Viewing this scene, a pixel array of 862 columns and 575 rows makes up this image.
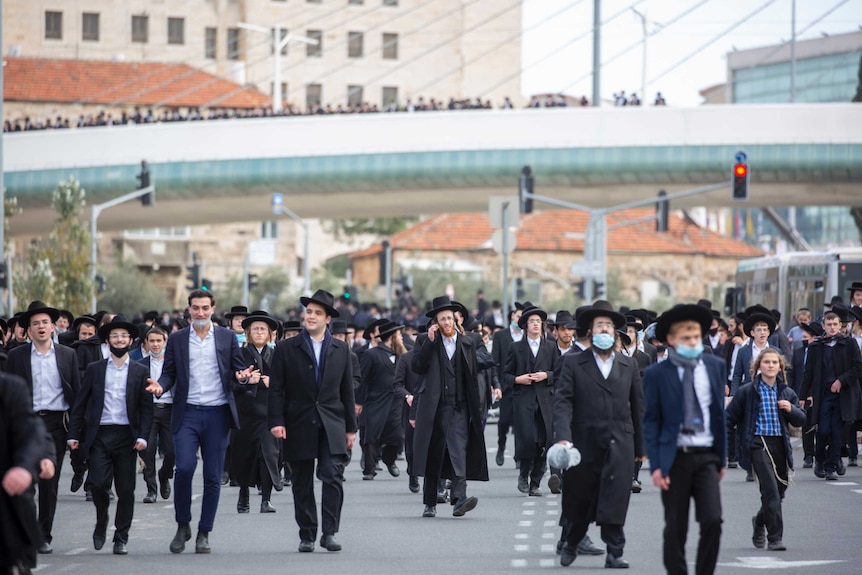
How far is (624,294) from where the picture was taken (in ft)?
262

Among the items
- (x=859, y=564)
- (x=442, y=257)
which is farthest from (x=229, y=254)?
(x=859, y=564)

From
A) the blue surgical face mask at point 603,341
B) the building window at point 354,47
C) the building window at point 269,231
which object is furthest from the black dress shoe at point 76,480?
the building window at point 354,47

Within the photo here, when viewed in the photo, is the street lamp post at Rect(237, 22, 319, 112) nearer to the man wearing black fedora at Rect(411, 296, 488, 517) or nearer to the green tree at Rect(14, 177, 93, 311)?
the green tree at Rect(14, 177, 93, 311)

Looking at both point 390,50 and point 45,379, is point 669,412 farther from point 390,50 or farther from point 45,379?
point 390,50

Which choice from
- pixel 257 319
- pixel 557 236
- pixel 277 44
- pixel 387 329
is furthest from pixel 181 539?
pixel 557 236

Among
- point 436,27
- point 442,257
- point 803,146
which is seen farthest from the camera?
point 436,27

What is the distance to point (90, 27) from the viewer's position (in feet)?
322

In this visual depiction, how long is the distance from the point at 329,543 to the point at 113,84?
80956 millimetres

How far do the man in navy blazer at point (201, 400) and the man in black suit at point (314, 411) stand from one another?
36 centimetres

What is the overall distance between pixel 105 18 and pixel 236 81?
29.5 ft

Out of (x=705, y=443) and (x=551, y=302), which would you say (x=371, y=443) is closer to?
(x=705, y=443)

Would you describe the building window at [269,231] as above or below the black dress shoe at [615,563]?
above

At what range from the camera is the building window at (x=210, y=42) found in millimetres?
99300

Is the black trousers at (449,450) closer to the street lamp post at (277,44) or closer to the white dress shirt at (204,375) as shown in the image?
the white dress shirt at (204,375)
